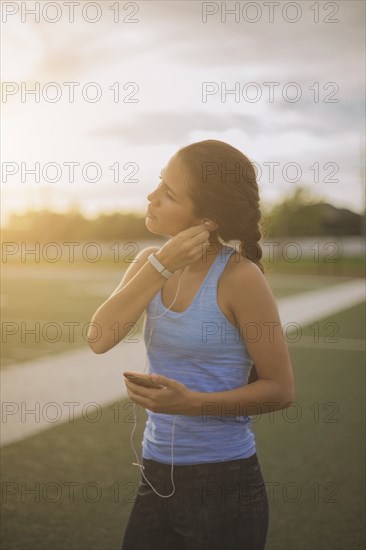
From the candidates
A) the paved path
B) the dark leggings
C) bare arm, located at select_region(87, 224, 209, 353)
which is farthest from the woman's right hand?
the paved path

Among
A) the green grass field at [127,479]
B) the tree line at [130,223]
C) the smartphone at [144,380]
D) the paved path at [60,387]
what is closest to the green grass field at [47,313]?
the paved path at [60,387]

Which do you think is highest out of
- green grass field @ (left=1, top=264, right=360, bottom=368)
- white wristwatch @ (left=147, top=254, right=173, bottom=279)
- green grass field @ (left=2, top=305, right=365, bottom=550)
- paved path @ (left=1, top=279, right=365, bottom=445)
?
white wristwatch @ (left=147, top=254, right=173, bottom=279)

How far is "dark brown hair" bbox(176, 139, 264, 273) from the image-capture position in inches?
78.4

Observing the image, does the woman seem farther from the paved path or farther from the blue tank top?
the paved path

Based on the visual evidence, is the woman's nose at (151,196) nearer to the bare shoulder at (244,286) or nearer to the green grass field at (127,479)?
the bare shoulder at (244,286)

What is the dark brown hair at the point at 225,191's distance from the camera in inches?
78.4

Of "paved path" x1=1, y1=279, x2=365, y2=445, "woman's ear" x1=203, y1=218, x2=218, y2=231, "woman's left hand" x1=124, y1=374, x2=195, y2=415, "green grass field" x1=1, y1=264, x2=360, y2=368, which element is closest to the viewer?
"woman's left hand" x1=124, y1=374, x2=195, y2=415

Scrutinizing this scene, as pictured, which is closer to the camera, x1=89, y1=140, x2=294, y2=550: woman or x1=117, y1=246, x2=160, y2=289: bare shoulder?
x1=89, y1=140, x2=294, y2=550: woman

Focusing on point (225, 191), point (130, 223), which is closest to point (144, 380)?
point (225, 191)

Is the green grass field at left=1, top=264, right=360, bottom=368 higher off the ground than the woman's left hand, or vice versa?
the woman's left hand

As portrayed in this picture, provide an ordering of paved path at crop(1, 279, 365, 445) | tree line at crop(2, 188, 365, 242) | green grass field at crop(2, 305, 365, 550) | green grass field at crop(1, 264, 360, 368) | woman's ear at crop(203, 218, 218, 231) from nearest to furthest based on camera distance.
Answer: woman's ear at crop(203, 218, 218, 231) < green grass field at crop(2, 305, 365, 550) < paved path at crop(1, 279, 365, 445) < green grass field at crop(1, 264, 360, 368) < tree line at crop(2, 188, 365, 242)

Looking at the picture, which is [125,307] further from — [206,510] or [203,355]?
[206,510]

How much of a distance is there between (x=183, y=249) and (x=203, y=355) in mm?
303

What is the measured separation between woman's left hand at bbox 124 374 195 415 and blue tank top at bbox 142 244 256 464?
0.06m
